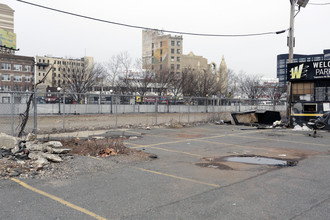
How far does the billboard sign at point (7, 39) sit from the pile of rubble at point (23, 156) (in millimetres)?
88866

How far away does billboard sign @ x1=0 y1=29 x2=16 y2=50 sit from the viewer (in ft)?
279

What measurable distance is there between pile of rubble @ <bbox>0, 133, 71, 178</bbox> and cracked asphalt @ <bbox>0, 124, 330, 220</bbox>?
0.66m

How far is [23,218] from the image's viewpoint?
4.21 m

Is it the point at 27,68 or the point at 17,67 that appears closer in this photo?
the point at 17,67

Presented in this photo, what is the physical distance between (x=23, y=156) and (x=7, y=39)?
9414cm

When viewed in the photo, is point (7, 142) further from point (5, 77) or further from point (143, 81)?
point (5, 77)

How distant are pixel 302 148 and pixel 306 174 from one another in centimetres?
435

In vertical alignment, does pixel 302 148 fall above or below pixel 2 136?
below

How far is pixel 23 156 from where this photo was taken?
756 cm

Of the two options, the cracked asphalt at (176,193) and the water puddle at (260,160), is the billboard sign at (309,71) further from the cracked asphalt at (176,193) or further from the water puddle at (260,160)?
the water puddle at (260,160)

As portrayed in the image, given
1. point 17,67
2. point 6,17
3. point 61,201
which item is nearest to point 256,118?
point 61,201

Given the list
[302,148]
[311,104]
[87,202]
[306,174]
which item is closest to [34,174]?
[87,202]

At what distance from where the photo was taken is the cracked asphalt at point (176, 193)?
4.45 m

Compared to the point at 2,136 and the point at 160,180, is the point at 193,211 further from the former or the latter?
the point at 2,136
